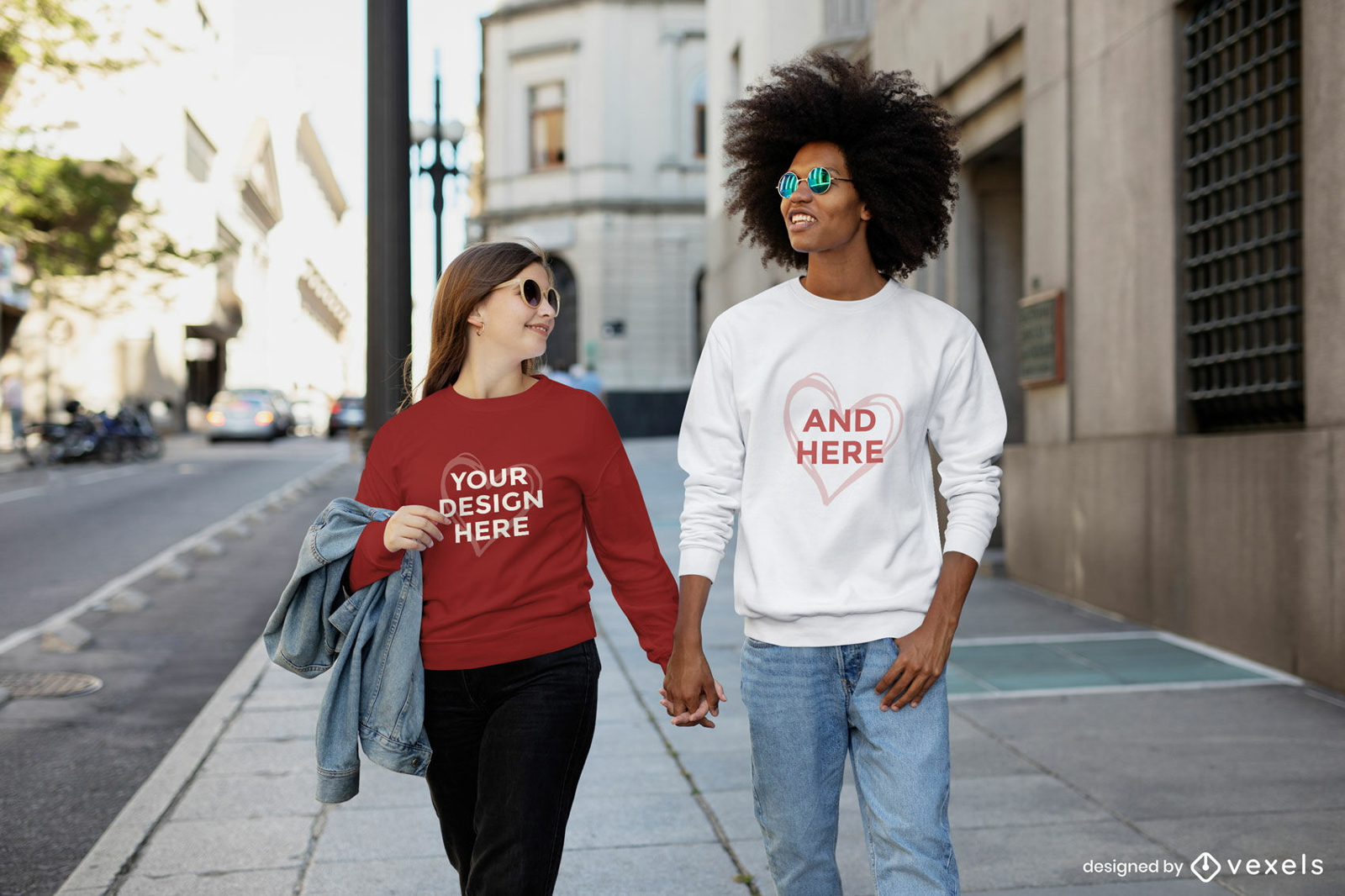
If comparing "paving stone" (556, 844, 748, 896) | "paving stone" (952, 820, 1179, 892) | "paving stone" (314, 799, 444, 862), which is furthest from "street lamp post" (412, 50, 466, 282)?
"paving stone" (952, 820, 1179, 892)

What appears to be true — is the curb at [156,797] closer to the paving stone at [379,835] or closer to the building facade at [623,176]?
the paving stone at [379,835]

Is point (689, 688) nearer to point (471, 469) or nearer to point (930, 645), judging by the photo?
point (930, 645)

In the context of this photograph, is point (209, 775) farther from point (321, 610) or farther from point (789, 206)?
point (789, 206)

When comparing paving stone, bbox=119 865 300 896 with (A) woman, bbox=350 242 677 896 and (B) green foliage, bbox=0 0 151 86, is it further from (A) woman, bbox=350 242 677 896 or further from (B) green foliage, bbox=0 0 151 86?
(B) green foliage, bbox=0 0 151 86

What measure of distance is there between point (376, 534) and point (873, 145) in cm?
125

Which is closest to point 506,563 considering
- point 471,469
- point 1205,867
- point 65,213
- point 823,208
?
point 471,469

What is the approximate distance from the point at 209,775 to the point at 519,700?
120 inches

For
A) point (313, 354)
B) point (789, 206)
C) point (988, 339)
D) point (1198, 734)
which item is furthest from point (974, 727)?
point (313, 354)

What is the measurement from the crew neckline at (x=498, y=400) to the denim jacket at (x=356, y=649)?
28 cm

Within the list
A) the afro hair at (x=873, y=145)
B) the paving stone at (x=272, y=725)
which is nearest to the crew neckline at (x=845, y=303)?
the afro hair at (x=873, y=145)

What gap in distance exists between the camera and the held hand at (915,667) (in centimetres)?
253

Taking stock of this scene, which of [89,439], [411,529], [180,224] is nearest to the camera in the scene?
[411,529]

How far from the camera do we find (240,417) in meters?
38.4

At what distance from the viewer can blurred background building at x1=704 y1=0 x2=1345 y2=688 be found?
6.50 metres
